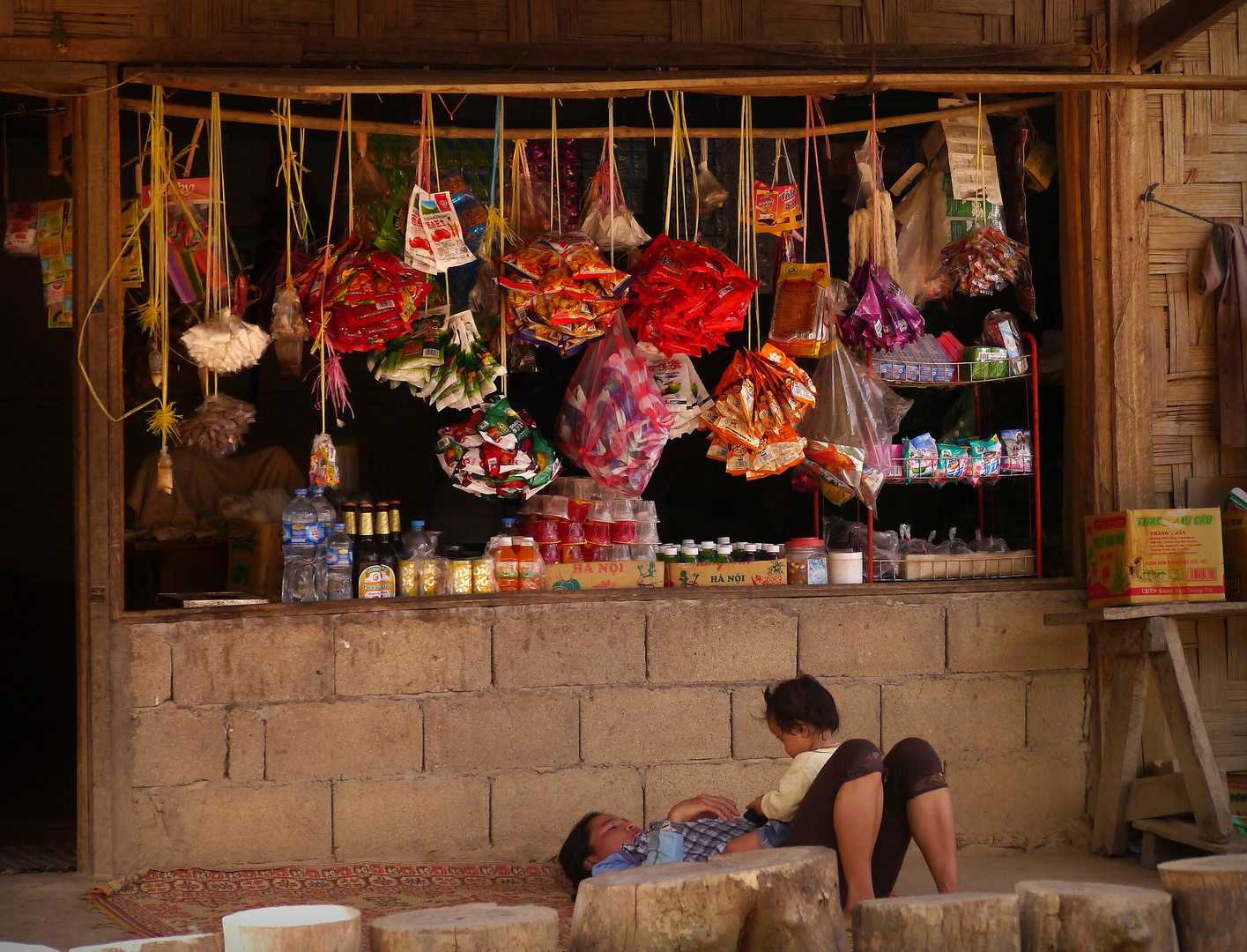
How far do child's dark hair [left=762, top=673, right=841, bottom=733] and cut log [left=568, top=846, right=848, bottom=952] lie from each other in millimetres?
866

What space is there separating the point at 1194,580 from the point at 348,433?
14.5ft

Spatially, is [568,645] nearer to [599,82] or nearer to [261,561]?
[261,561]

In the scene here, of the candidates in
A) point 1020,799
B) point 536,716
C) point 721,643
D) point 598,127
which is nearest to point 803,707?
point 721,643

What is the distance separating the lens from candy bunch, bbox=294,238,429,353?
4.42 m

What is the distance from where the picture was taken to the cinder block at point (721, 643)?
467 centimetres

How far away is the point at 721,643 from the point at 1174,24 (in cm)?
272

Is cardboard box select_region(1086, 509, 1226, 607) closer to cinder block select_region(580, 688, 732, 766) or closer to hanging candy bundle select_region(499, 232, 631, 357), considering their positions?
cinder block select_region(580, 688, 732, 766)

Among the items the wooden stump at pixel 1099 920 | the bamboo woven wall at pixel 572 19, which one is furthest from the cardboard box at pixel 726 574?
the wooden stump at pixel 1099 920

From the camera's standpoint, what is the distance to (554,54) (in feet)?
15.4

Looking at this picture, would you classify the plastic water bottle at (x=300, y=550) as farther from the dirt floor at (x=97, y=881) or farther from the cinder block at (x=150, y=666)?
the dirt floor at (x=97, y=881)

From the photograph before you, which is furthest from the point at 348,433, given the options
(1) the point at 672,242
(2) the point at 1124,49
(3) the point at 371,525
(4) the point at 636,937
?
(4) the point at 636,937

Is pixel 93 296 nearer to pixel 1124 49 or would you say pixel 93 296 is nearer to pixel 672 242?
pixel 672 242

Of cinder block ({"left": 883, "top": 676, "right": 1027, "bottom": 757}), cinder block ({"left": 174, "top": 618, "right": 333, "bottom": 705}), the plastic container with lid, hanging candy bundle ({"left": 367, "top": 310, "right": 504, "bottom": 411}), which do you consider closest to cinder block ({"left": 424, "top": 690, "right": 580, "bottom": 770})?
cinder block ({"left": 174, "top": 618, "right": 333, "bottom": 705})

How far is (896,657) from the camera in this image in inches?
188
